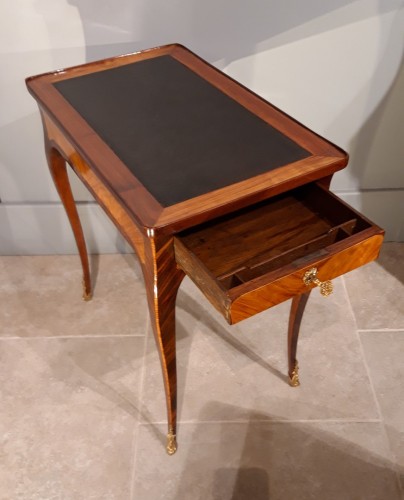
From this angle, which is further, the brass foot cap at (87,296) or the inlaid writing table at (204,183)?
the brass foot cap at (87,296)

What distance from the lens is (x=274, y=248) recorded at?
89 centimetres

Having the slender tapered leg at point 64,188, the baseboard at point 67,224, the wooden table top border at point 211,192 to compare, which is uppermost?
the wooden table top border at point 211,192

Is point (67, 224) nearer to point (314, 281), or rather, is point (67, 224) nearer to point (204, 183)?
point (204, 183)

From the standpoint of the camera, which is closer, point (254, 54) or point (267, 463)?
point (267, 463)

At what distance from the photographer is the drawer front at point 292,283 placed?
0.70m

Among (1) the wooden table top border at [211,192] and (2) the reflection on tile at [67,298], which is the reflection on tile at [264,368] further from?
(1) the wooden table top border at [211,192]

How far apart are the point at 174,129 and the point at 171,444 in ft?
2.22

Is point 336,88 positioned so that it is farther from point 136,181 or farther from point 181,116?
point 136,181

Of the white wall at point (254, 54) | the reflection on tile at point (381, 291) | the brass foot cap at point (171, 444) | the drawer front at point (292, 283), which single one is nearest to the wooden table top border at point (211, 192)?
the drawer front at point (292, 283)

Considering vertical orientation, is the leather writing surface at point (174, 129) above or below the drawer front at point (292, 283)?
above

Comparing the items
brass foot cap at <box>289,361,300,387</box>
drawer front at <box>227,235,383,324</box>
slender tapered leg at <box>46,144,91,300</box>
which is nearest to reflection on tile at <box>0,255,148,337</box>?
slender tapered leg at <box>46,144,91,300</box>

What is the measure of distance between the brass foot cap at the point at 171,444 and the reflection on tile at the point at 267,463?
15mm

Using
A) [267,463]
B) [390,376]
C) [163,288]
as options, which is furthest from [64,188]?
[390,376]

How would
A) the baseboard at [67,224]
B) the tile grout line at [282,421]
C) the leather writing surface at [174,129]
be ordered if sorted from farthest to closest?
the baseboard at [67,224], the tile grout line at [282,421], the leather writing surface at [174,129]
